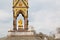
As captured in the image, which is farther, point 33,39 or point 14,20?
point 14,20

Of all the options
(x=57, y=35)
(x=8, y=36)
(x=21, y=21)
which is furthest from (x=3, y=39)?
(x=57, y=35)

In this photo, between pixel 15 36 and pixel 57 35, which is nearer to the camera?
pixel 15 36

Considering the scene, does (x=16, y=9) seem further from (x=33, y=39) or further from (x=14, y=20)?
(x=33, y=39)

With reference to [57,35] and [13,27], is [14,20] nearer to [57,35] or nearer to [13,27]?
[13,27]

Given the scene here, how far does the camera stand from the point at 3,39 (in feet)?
131

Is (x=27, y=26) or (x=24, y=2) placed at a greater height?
(x=24, y=2)

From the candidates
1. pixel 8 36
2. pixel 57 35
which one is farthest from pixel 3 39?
pixel 57 35

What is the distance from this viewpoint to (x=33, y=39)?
125 ft

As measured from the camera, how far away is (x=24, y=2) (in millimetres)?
41375

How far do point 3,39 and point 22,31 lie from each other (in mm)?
2736

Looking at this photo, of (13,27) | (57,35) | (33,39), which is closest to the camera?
(33,39)

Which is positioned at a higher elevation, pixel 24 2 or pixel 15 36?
pixel 24 2

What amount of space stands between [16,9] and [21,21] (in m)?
2.08

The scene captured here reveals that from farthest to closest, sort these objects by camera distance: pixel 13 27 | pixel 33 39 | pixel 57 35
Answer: pixel 57 35 < pixel 13 27 < pixel 33 39
